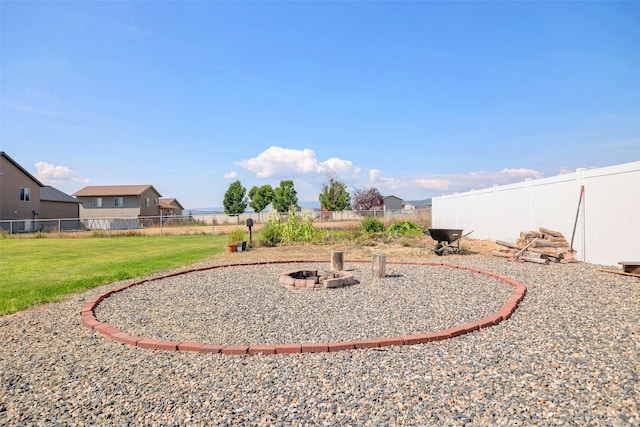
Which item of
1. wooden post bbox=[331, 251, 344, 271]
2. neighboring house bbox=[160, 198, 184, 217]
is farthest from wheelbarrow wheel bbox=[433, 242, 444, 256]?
neighboring house bbox=[160, 198, 184, 217]

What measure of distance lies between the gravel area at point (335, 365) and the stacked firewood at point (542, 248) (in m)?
3.42

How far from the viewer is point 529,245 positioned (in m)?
9.62

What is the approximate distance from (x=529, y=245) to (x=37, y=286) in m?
11.0

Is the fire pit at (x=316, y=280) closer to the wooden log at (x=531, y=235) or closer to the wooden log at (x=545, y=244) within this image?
the wooden log at (x=545, y=244)

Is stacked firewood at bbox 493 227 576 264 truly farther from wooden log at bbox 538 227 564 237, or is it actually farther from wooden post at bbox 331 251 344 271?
wooden post at bbox 331 251 344 271

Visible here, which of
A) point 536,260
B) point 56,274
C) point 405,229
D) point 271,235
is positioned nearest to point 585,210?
point 536,260

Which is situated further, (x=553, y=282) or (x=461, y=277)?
(x=461, y=277)

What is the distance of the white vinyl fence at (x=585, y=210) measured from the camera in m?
7.75

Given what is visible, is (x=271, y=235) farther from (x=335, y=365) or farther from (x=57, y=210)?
(x=57, y=210)

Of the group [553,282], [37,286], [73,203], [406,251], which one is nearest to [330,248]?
[406,251]

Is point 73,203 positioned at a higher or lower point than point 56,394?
higher

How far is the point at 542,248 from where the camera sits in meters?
9.79

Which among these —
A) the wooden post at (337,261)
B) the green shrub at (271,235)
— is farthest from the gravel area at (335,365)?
the green shrub at (271,235)

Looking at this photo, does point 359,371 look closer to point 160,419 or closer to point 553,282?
point 160,419
